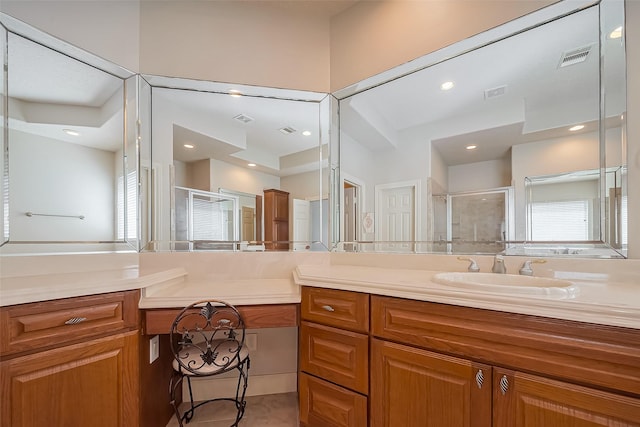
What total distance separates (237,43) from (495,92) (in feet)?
5.35

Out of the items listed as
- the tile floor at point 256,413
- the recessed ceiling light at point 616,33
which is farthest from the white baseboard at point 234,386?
the recessed ceiling light at point 616,33

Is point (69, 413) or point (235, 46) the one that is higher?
point (235, 46)

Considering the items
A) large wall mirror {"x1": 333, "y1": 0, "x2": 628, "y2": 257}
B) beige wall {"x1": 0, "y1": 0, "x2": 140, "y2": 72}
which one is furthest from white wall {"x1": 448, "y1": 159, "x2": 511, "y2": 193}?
beige wall {"x1": 0, "y1": 0, "x2": 140, "y2": 72}

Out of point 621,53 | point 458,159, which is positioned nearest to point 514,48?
point 621,53

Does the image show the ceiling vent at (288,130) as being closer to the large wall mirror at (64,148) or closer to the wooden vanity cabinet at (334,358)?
the large wall mirror at (64,148)

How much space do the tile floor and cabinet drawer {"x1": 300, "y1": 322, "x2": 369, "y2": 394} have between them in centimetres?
50

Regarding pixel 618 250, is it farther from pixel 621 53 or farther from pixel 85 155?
pixel 85 155

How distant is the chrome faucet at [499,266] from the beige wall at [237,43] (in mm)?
1552

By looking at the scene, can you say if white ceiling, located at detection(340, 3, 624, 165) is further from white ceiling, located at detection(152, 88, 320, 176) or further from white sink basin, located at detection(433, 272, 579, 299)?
white sink basin, located at detection(433, 272, 579, 299)

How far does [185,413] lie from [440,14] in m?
2.76

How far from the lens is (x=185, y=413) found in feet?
5.42

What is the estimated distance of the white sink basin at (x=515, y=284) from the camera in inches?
36.3

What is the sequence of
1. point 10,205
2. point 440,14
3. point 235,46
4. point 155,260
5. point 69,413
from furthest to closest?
point 235,46 < point 155,260 < point 440,14 < point 10,205 < point 69,413

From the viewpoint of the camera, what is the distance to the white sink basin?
922 mm
